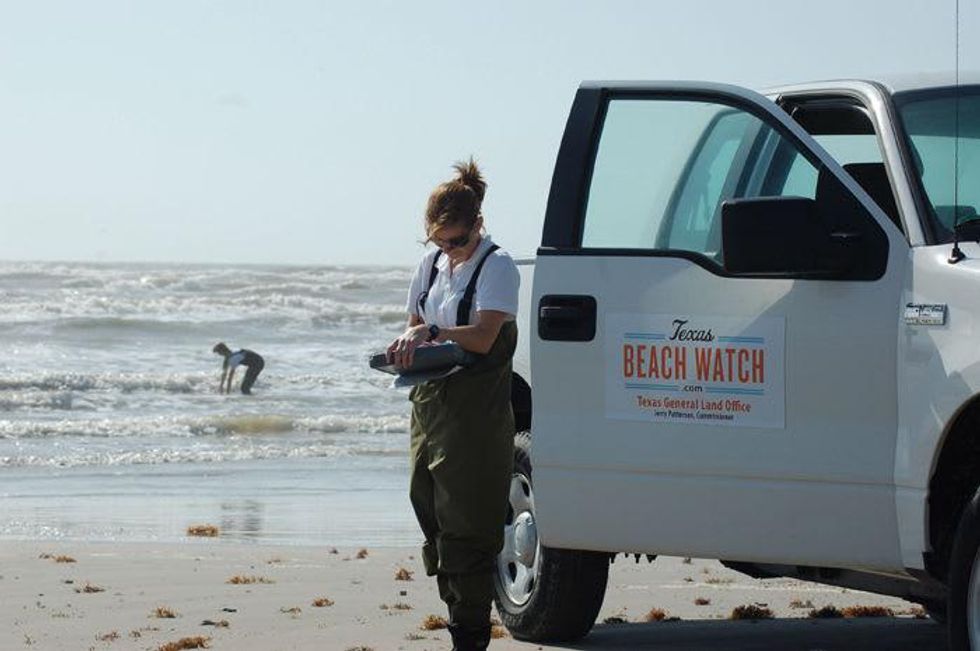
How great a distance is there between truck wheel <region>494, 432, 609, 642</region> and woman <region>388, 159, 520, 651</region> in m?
0.81

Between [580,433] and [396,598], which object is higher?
[580,433]

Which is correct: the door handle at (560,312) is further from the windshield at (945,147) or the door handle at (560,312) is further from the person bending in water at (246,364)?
the person bending in water at (246,364)

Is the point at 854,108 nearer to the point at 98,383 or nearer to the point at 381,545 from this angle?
the point at 381,545

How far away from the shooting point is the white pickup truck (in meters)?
5.43

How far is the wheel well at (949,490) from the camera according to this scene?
5.43m

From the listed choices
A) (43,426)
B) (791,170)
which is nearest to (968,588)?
(791,170)

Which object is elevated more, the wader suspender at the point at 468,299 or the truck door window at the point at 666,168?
the truck door window at the point at 666,168

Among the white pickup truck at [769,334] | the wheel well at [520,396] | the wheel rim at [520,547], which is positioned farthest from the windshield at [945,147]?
the wheel rim at [520,547]

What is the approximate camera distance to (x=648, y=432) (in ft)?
19.6

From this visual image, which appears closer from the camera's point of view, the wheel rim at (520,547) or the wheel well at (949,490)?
the wheel well at (949,490)

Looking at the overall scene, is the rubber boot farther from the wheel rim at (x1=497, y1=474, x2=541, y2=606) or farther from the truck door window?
the truck door window

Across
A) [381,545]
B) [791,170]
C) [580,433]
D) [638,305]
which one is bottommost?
[381,545]

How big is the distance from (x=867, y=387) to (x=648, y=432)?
731mm

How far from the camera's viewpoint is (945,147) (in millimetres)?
5891
